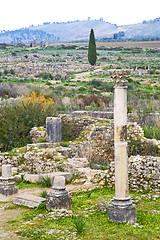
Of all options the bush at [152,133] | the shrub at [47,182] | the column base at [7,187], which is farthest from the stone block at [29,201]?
the bush at [152,133]

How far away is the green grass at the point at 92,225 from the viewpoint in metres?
8.62

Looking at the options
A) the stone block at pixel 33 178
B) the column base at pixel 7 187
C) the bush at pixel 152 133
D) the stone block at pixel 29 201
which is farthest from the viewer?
the bush at pixel 152 133

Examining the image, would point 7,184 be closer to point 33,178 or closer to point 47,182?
point 47,182

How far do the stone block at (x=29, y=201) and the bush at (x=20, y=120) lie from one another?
20.0 ft

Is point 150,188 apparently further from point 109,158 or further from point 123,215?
point 109,158

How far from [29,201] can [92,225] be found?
2352 mm

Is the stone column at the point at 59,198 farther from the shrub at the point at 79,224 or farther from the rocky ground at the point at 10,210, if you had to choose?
the shrub at the point at 79,224

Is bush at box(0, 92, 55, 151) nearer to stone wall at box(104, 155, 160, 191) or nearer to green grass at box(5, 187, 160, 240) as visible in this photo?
stone wall at box(104, 155, 160, 191)

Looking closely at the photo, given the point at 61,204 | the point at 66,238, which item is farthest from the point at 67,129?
the point at 66,238

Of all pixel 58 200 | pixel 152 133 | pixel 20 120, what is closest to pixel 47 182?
pixel 58 200

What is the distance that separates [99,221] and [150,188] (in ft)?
9.05

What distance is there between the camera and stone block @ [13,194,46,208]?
10.9 meters

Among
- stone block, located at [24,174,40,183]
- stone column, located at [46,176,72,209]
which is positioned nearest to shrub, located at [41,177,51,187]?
stone block, located at [24,174,40,183]

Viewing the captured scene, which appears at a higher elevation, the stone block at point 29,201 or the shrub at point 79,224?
the shrub at point 79,224
